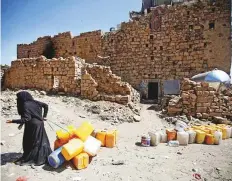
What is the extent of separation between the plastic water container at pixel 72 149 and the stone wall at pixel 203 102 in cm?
579

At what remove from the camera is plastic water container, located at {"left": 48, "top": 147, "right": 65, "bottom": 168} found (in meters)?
3.96

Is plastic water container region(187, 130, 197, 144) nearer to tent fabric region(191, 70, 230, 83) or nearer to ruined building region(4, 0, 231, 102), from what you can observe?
tent fabric region(191, 70, 230, 83)

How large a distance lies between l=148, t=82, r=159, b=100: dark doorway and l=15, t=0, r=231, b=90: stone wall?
56cm

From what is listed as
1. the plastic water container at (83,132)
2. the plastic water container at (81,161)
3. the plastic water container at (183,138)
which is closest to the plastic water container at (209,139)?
the plastic water container at (183,138)

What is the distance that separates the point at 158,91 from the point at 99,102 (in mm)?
5199

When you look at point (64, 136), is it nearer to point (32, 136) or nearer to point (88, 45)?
point (32, 136)

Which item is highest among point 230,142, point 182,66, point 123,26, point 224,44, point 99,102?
point 123,26

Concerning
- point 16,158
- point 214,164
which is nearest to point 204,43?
point 214,164

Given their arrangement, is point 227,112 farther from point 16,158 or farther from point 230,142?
point 16,158

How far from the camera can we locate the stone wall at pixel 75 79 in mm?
10086

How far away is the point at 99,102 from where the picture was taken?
31.6 ft

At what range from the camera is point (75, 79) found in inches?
411

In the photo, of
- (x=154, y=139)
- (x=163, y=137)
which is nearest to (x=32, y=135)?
(x=154, y=139)

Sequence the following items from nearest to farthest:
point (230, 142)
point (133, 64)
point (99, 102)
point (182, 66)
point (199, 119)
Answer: point (230, 142) < point (199, 119) < point (99, 102) < point (182, 66) < point (133, 64)
